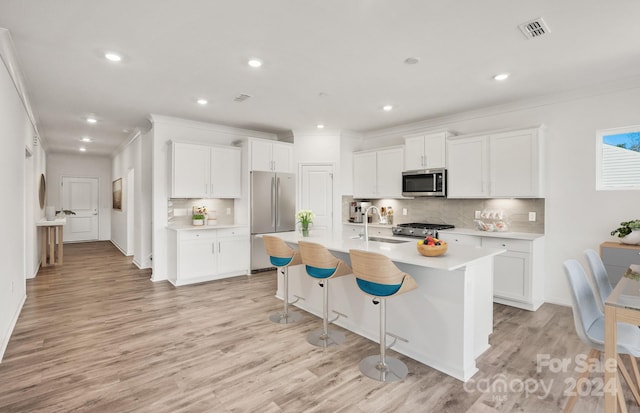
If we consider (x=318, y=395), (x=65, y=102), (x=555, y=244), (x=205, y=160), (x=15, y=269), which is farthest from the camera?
(x=205, y=160)

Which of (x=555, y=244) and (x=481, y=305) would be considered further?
(x=555, y=244)

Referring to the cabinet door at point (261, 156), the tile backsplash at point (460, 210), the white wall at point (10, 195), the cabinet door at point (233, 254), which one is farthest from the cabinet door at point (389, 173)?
the white wall at point (10, 195)

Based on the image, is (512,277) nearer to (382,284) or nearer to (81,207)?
(382,284)

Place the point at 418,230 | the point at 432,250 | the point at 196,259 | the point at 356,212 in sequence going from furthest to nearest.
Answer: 1. the point at 356,212
2. the point at 196,259
3. the point at 418,230
4. the point at 432,250

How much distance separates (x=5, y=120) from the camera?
121 inches

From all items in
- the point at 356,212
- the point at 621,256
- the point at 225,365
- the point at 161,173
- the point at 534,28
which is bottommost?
the point at 225,365

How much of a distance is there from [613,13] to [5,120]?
512 cm

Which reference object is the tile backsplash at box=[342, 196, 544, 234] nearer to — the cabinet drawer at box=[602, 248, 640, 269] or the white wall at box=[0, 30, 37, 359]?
the cabinet drawer at box=[602, 248, 640, 269]

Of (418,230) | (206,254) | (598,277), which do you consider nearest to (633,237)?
(598,277)

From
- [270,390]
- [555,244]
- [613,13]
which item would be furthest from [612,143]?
[270,390]

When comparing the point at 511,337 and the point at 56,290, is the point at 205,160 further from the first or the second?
the point at 511,337

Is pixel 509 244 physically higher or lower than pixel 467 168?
lower

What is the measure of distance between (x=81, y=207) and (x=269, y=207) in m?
7.81

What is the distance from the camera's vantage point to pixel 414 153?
18.0 feet
